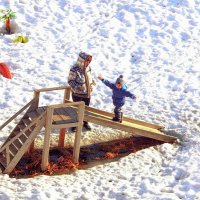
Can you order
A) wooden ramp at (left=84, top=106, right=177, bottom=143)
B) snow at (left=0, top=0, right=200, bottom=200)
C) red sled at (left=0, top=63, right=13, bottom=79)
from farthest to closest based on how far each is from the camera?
red sled at (left=0, top=63, right=13, bottom=79) < wooden ramp at (left=84, top=106, right=177, bottom=143) < snow at (left=0, top=0, right=200, bottom=200)

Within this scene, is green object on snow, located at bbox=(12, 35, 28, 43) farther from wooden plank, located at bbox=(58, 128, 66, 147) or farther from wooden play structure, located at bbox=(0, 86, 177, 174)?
wooden plank, located at bbox=(58, 128, 66, 147)

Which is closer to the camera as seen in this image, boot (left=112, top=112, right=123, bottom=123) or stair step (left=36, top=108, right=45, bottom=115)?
stair step (left=36, top=108, right=45, bottom=115)

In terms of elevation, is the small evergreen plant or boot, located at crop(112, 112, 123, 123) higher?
the small evergreen plant

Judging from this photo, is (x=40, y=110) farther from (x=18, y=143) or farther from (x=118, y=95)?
(x=118, y=95)

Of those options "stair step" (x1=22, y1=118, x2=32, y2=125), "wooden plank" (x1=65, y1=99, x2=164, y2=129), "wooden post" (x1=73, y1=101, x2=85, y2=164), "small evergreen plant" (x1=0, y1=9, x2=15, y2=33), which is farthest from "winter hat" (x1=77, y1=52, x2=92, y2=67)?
"small evergreen plant" (x1=0, y1=9, x2=15, y2=33)

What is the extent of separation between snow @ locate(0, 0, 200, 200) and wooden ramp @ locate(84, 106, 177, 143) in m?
0.26

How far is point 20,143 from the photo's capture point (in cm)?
977

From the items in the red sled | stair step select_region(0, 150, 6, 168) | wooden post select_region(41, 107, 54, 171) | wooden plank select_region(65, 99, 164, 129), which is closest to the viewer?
wooden post select_region(41, 107, 54, 171)

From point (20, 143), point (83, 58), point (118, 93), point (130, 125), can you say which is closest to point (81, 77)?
point (83, 58)

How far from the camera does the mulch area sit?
387 inches

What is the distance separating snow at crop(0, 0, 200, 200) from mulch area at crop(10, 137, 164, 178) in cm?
24

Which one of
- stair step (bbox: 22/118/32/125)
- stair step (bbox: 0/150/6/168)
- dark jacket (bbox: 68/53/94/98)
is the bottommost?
stair step (bbox: 0/150/6/168)

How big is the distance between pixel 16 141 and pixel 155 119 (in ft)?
11.3

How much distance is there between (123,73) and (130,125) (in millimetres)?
3287
